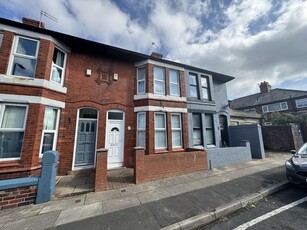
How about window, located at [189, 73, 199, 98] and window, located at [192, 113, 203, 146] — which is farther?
window, located at [189, 73, 199, 98]

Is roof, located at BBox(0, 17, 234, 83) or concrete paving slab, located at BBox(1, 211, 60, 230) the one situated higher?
roof, located at BBox(0, 17, 234, 83)

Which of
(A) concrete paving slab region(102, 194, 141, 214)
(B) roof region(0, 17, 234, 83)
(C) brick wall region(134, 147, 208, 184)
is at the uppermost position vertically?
(B) roof region(0, 17, 234, 83)

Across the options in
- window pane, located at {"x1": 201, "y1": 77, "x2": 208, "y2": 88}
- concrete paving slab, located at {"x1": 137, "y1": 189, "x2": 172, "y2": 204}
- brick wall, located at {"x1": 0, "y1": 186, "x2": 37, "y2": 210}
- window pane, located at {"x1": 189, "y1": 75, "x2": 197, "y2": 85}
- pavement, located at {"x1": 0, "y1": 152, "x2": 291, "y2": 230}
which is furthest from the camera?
window pane, located at {"x1": 201, "y1": 77, "x2": 208, "y2": 88}

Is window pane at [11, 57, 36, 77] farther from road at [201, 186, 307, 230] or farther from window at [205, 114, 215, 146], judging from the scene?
window at [205, 114, 215, 146]

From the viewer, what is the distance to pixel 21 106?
18.1 ft

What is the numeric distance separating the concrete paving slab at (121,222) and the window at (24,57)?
19.7ft

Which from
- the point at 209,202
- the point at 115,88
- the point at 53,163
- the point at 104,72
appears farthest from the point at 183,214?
the point at 104,72

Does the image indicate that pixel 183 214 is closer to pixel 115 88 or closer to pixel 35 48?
pixel 115 88

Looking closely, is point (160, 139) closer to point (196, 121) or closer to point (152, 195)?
point (196, 121)

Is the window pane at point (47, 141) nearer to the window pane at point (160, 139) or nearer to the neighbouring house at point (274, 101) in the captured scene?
the window pane at point (160, 139)

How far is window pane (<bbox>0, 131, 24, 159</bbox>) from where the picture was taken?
511 cm

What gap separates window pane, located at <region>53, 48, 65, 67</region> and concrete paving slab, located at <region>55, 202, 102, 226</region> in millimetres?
6342

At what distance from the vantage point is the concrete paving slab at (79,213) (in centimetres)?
336

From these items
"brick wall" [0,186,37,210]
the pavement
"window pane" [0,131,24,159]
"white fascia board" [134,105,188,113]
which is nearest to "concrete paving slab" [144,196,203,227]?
the pavement
